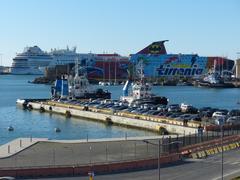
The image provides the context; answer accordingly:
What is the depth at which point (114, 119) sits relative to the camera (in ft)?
167

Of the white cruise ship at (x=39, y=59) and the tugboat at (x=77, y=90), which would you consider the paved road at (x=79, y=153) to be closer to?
the tugboat at (x=77, y=90)

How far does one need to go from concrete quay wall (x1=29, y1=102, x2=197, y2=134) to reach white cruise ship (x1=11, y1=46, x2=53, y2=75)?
115m

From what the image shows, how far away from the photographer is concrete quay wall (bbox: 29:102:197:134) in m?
42.4

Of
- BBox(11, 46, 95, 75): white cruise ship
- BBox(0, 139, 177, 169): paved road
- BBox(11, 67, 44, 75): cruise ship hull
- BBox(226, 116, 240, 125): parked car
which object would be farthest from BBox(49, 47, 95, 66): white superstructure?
BBox(0, 139, 177, 169): paved road

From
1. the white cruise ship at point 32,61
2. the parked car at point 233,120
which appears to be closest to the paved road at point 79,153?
the parked car at point 233,120

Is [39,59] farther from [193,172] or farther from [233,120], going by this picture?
[193,172]

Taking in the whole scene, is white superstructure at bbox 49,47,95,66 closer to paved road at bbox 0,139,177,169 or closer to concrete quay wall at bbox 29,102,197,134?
concrete quay wall at bbox 29,102,197,134

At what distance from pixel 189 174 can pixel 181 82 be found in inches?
5160

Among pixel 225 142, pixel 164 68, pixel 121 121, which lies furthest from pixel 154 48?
pixel 225 142

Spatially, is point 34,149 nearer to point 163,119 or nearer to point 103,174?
point 103,174

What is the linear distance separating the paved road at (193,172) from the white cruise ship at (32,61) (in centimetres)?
15609

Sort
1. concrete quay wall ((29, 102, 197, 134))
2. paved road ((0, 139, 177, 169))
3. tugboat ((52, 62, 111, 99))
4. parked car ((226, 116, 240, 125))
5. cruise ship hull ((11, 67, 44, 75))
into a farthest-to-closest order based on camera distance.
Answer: cruise ship hull ((11, 67, 44, 75)) → tugboat ((52, 62, 111, 99)) → concrete quay wall ((29, 102, 197, 134)) → parked car ((226, 116, 240, 125)) → paved road ((0, 139, 177, 169))

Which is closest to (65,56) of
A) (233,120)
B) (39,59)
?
(39,59)

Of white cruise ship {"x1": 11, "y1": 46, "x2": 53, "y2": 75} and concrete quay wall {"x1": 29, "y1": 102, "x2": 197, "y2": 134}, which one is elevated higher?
white cruise ship {"x1": 11, "y1": 46, "x2": 53, "y2": 75}
